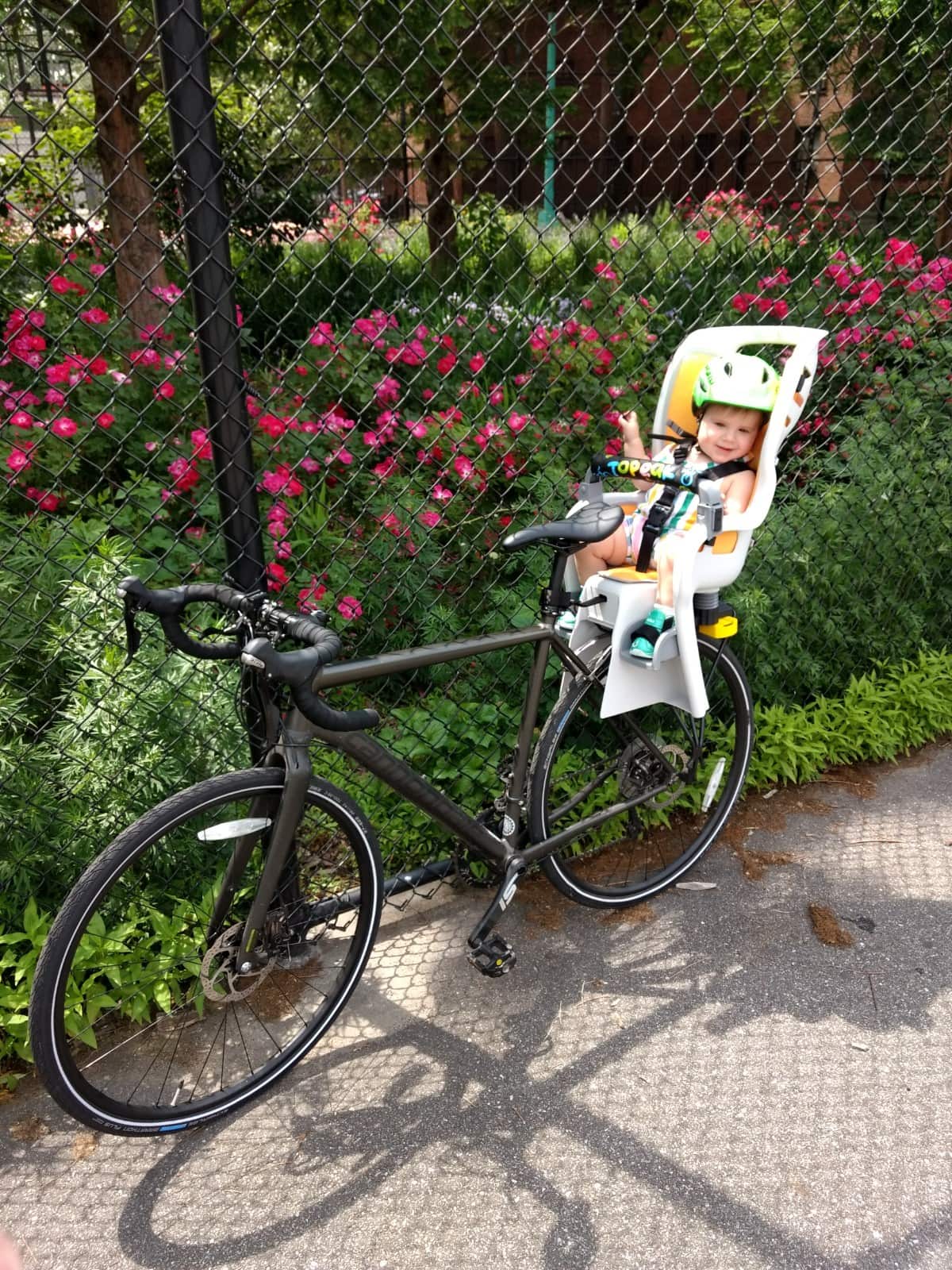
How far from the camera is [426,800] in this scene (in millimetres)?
2299

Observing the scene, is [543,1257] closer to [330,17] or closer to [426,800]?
[426,800]

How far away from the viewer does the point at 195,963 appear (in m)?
2.44

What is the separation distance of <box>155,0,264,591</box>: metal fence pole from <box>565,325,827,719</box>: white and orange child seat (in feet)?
2.77

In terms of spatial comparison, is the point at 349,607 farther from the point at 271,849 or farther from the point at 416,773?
the point at 271,849

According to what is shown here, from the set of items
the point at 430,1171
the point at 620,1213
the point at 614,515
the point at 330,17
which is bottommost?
the point at 620,1213

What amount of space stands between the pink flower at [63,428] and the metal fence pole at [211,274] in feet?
3.99

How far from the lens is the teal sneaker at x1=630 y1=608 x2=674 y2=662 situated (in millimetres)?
2436

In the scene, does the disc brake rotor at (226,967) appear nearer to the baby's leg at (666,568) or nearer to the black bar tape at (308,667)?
the black bar tape at (308,667)

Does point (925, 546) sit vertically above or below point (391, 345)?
below

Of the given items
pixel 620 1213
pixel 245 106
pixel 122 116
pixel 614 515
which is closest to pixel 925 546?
pixel 614 515

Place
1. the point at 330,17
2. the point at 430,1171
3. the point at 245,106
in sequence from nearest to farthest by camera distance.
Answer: the point at 430,1171, the point at 330,17, the point at 245,106

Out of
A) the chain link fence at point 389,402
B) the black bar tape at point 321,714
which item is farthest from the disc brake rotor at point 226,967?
the black bar tape at point 321,714

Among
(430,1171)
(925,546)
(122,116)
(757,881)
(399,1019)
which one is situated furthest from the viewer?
(122,116)

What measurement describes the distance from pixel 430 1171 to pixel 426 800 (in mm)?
816
